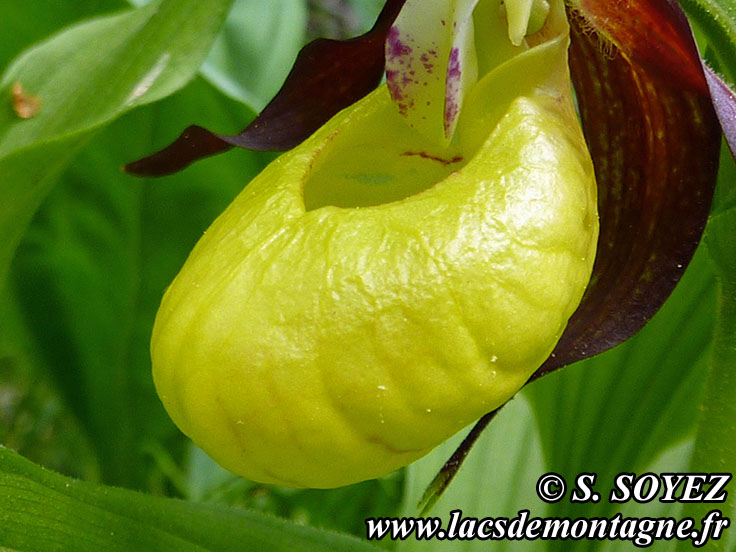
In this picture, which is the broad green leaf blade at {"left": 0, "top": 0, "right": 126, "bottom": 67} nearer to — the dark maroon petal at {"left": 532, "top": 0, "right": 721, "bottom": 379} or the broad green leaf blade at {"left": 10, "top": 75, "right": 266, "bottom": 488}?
the broad green leaf blade at {"left": 10, "top": 75, "right": 266, "bottom": 488}

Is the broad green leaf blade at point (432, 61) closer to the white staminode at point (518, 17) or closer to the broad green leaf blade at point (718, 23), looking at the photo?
the white staminode at point (518, 17)

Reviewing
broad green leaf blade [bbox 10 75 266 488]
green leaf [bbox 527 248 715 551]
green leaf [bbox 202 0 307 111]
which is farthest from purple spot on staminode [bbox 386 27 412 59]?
green leaf [bbox 202 0 307 111]

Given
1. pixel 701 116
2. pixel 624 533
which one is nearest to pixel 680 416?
pixel 624 533

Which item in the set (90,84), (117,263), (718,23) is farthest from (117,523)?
(117,263)

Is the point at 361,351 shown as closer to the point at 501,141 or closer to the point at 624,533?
the point at 501,141

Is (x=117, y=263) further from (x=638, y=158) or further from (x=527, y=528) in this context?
(x=638, y=158)
